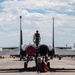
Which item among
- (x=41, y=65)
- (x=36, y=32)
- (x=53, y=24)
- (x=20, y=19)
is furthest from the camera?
(x=20, y=19)

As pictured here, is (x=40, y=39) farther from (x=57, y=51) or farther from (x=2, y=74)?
(x=2, y=74)

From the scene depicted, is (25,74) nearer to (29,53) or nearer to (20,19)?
(29,53)

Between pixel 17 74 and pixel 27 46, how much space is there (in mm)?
5275

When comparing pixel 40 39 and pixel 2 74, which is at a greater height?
pixel 40 39

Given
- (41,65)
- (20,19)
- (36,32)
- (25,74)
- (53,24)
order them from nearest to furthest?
(25,74) → (41,65) → (36,32) → (53,24) → (20,19)

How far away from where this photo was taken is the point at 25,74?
26.1 meters

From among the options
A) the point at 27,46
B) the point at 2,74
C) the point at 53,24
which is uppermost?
the point at 53,24

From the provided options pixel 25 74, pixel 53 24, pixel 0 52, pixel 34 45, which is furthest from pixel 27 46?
pixel 53 24

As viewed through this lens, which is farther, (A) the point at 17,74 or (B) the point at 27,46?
(B) the point at 27,46

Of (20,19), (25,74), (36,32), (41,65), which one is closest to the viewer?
(25,74)

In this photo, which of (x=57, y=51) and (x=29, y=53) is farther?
(x=57, y=51)

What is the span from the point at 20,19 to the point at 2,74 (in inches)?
640

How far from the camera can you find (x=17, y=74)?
85.6ft

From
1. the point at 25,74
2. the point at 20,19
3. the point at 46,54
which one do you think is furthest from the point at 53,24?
the point at 25,74
